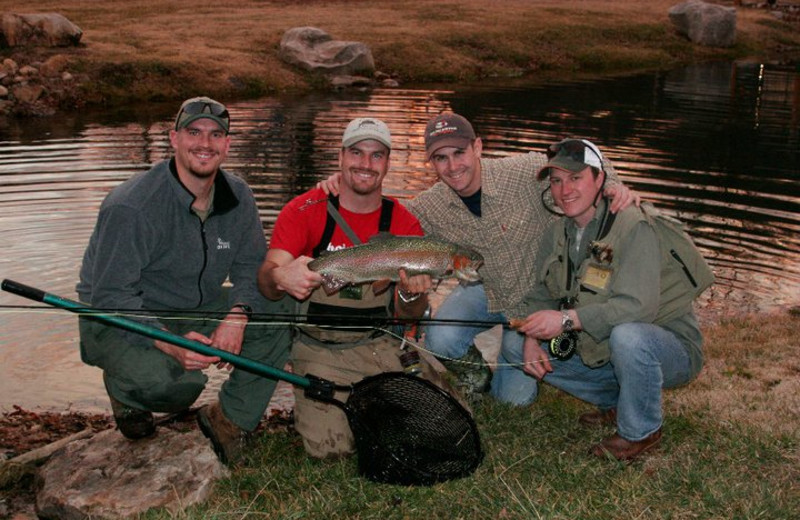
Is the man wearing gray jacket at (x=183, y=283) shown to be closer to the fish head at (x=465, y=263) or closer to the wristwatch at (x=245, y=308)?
the wristwatch at (x=245, y=308)

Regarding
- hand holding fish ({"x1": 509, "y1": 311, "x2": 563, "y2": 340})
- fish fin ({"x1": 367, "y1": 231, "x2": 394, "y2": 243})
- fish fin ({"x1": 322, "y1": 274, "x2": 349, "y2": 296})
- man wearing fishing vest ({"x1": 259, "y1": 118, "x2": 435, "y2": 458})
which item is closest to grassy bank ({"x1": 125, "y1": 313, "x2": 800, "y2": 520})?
→ man wearing fishing vest ({"x1": 259, "y1": 118, "x2": 435, "y2": 458})

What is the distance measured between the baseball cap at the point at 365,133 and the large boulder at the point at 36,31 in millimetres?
30789

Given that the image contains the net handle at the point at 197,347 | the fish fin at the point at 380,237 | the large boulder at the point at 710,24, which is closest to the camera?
the net handle at the point at 197,347

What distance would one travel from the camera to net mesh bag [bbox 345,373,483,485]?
5.81 meters

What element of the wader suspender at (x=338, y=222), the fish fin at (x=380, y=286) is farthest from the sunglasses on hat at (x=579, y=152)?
the fish fin at (x=380, y=286)

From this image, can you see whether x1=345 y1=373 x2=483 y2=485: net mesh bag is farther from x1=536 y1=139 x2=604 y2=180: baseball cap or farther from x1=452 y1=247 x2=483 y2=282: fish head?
x1=536 y1=139 x2=604 y2=180: baseball cap

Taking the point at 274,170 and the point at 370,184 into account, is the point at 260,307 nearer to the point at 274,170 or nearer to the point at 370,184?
the point at 370,184

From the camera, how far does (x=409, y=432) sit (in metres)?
6.30

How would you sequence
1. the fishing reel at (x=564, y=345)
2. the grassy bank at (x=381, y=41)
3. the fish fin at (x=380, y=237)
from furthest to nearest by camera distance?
the grassy bank at (x=381, y=41)
the fishing reel at (x=564, y=345)
the fish fin at (x=380, y=237)

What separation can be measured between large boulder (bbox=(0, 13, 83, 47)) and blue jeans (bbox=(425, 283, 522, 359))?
3050 centimetres

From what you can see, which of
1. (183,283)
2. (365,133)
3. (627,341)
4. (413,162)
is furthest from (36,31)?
(627,341)

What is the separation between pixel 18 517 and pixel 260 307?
2412mm

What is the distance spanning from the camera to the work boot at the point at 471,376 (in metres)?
7.70

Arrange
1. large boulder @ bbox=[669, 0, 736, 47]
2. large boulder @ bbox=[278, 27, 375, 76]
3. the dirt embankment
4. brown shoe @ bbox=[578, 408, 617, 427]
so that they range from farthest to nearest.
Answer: large boulder @ bbox=[669, 0, 736, 47] → large boulder @ bbox=[278, 27, 375, 76] → the dirt embankment → brown shoe @ bbox=[578, 408, 617, 427]
